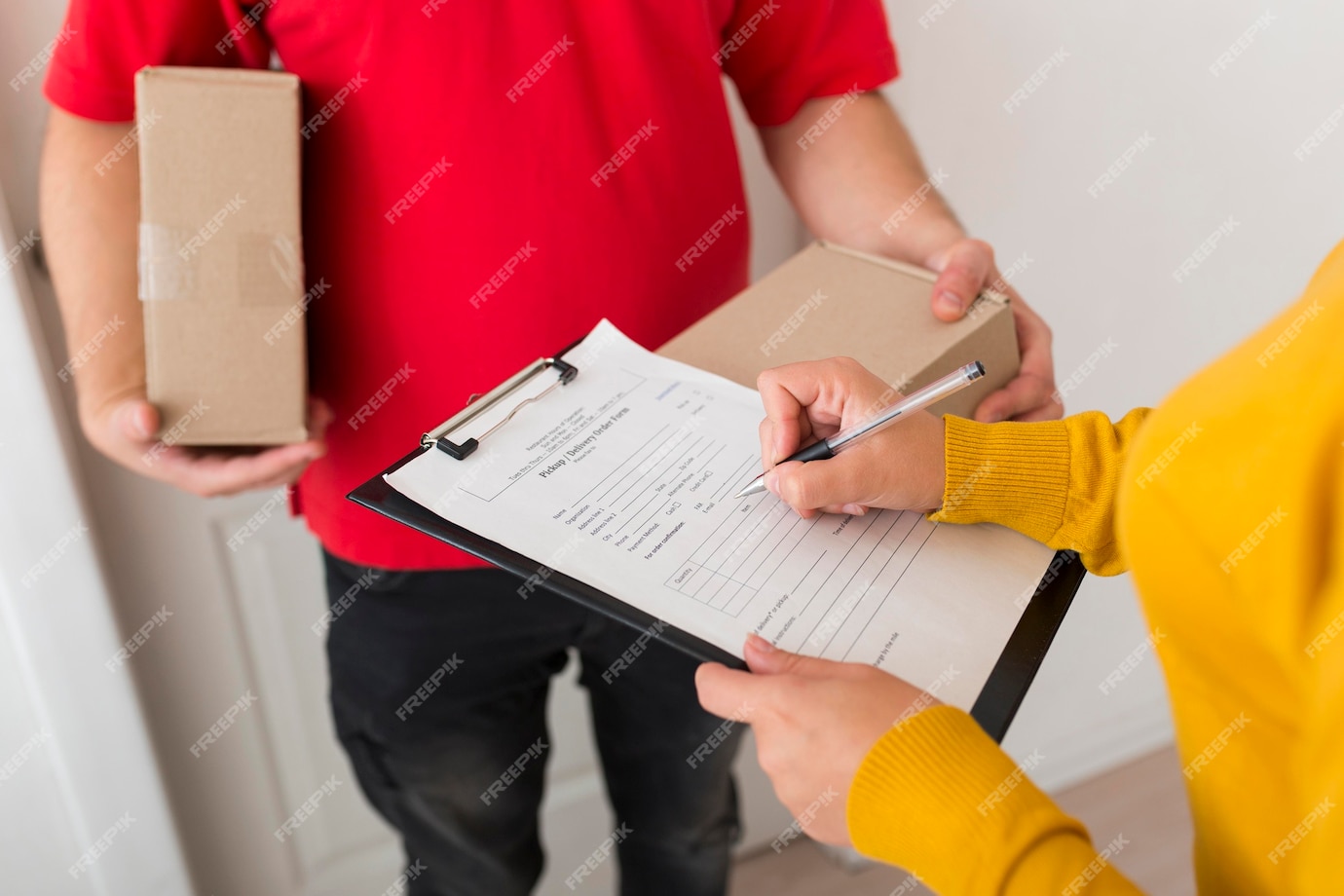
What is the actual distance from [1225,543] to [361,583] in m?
0.74

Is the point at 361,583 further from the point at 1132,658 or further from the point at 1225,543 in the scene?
the point at 1132,658

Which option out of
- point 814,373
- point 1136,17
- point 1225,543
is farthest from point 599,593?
point 1136,17

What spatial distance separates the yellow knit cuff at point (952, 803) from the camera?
436 mm
